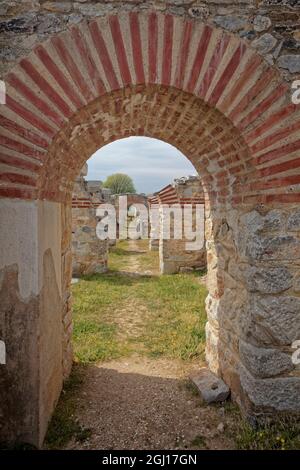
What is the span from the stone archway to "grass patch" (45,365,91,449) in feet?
0.47

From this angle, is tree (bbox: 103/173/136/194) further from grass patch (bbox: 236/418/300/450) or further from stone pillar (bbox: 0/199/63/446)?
grass patch (bbox: 236/418/300/450)

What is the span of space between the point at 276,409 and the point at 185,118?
2.50 meters

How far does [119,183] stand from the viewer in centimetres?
4459

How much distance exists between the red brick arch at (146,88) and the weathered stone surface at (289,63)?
11 centimetres

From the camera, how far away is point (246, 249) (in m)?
2.56

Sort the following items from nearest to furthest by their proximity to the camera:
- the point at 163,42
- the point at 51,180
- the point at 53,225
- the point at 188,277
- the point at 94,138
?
1. the point at 163,42
2. the point at 51,180
3. the point at 53,225
4. the point at 94,138
5. the point at 188,277

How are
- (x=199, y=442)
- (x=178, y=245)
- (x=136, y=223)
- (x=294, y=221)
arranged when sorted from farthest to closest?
(x=136, y=223), (x=178, y=245), (x=199, y=442), (x=294, y=221)

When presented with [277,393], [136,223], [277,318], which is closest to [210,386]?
[277,393]

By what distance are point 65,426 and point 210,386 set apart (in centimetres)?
140

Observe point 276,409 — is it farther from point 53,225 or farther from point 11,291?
point 53,225

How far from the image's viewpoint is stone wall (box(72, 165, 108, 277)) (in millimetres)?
9109

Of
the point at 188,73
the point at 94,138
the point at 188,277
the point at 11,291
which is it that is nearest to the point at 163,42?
the point at 188,73

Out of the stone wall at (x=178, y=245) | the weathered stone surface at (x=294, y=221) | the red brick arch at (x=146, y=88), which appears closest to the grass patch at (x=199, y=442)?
the weathered stone surface at (x=294, y=221)

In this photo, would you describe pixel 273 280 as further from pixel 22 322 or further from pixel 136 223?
→ pixel 136 223
